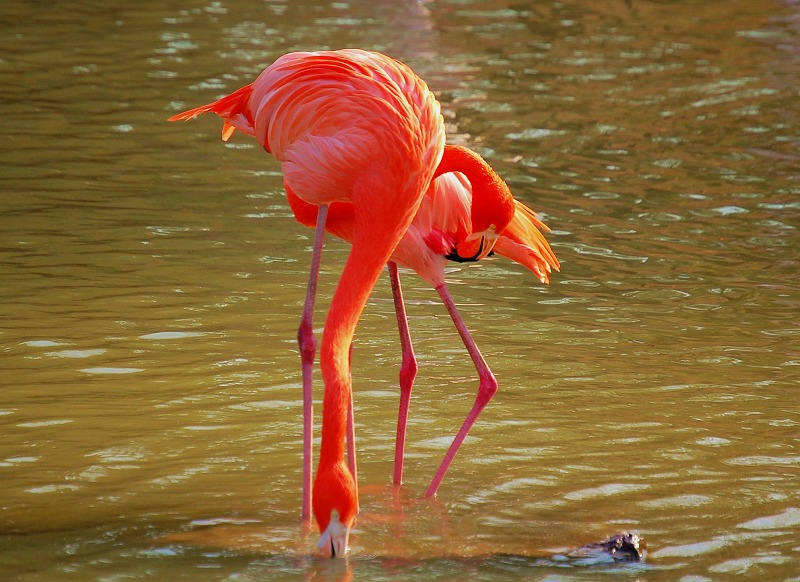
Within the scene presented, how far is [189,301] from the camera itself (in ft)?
20.3

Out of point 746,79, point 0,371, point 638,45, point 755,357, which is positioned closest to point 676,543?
point 755,357

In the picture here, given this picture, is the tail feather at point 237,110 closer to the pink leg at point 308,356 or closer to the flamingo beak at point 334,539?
the pink leg at point 308,356

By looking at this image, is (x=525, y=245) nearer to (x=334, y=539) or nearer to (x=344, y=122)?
(x=344, y=122)

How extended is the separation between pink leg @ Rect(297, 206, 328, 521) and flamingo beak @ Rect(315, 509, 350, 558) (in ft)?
1.12

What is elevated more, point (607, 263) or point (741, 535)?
point (741, 535)

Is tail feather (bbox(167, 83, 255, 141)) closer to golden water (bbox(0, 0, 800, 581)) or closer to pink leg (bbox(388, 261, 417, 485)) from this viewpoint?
pink leg (bbox(388, 261, 417, 485))

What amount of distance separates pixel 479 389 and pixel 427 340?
1.44m

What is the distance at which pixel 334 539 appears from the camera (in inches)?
141

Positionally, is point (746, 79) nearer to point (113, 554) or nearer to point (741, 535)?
point (741, 535)

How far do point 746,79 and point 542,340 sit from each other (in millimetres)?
6364

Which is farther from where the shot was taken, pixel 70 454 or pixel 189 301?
pixel 189 301

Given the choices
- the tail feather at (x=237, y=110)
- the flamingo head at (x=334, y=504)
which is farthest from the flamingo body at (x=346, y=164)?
the tail feather at (x=237, y=110)

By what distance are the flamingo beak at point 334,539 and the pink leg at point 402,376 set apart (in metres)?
0.79

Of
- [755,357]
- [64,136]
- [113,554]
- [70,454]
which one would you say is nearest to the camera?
[113,554]
